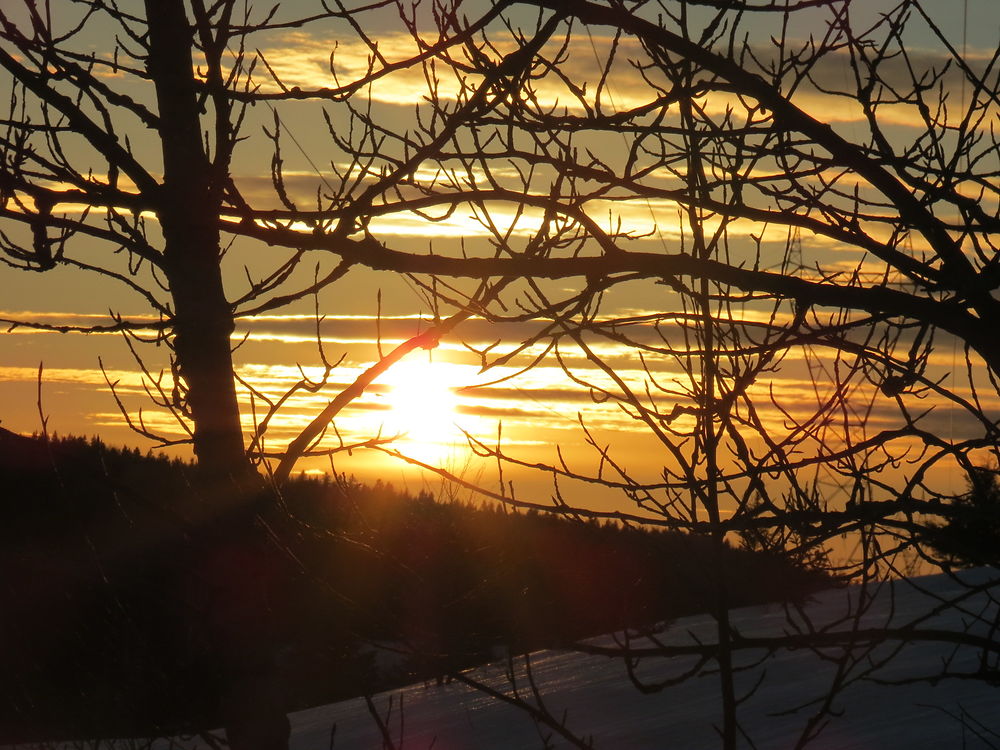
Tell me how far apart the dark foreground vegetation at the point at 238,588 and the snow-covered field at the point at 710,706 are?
559mm

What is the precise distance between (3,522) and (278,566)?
11180mm

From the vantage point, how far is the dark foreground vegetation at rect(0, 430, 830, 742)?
329 cm

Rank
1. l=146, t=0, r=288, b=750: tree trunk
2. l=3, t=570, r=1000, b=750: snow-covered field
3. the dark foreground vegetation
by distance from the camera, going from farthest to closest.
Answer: l=3, t=570, r=1000, b=750: snow-covered field, l=146, t=0, r=288, b=750: tree trunk, the dark foreground vegetation

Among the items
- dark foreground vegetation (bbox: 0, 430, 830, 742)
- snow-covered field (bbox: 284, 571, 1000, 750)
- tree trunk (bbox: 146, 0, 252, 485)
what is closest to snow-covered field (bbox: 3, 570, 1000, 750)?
snow-covered field (bbox: 284, 571, 1000, 750)

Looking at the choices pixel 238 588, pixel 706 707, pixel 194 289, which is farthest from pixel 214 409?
pixel 706 707

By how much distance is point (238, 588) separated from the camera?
13.4 ft

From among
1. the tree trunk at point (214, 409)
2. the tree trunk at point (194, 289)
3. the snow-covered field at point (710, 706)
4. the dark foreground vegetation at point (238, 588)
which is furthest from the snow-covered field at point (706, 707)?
the tree trunk at point (194, 289)

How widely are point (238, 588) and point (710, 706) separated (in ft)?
12.5

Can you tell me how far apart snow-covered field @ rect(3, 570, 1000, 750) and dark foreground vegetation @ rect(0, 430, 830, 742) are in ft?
1.83

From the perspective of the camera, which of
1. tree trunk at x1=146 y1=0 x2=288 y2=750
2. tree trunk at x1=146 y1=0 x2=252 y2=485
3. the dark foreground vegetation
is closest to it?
the dark foreground vegetation

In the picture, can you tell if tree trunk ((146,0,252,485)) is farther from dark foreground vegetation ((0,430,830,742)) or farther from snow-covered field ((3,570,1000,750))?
snow-covered field ((3,570,1000,750))

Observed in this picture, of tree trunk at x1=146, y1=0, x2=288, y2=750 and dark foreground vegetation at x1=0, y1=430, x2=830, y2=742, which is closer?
dark foreground vegetation at x1=0, y1=430, x2=830, y2=742

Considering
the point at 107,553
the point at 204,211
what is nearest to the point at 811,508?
the point at 204,211

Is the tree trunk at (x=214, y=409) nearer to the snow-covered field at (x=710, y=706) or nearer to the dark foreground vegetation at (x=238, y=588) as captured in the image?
the dark foreground vegetation at (x=238, y=588)
